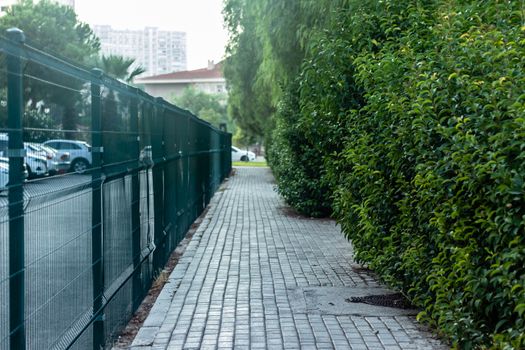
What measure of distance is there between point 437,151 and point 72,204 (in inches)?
104

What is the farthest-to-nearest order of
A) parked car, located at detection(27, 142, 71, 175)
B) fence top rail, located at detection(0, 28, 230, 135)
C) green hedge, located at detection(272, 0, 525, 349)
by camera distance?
green hedge, located at detection(272, 0, 525, 349), parked car, located at detection(27, 142, 71, 175), fence top rail, located at detection(0, 28, 230, 135)

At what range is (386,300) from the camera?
27.0 feet

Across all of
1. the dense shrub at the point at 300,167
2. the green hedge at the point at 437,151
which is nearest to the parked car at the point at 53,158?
the green hedge at the point at 437,151

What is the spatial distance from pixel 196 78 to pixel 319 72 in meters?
115

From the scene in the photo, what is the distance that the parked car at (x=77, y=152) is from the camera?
457cm

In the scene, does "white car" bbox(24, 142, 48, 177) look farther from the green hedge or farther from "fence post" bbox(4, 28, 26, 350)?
the green hedge

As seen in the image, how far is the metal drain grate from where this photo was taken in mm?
7958

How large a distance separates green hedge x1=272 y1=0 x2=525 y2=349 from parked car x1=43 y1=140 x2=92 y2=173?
240 centimetres

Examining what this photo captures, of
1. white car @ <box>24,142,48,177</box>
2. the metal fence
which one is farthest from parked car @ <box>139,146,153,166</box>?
white car @ <box>24,142,48,177</box>

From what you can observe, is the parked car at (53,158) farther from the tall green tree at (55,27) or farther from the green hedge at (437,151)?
the tall green tree at (55,27)

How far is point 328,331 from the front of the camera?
6.94m

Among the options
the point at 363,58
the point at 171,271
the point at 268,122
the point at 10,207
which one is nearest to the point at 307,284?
the point at 171,271

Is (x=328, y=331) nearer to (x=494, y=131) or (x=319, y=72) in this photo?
(x=494, y=131)

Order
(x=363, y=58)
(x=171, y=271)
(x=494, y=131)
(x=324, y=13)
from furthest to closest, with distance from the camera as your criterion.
A: 1. (x=324, y=13)
2. (x=171, y=271)
3. (x=363, y=58)
4. (x=494, y=131)
